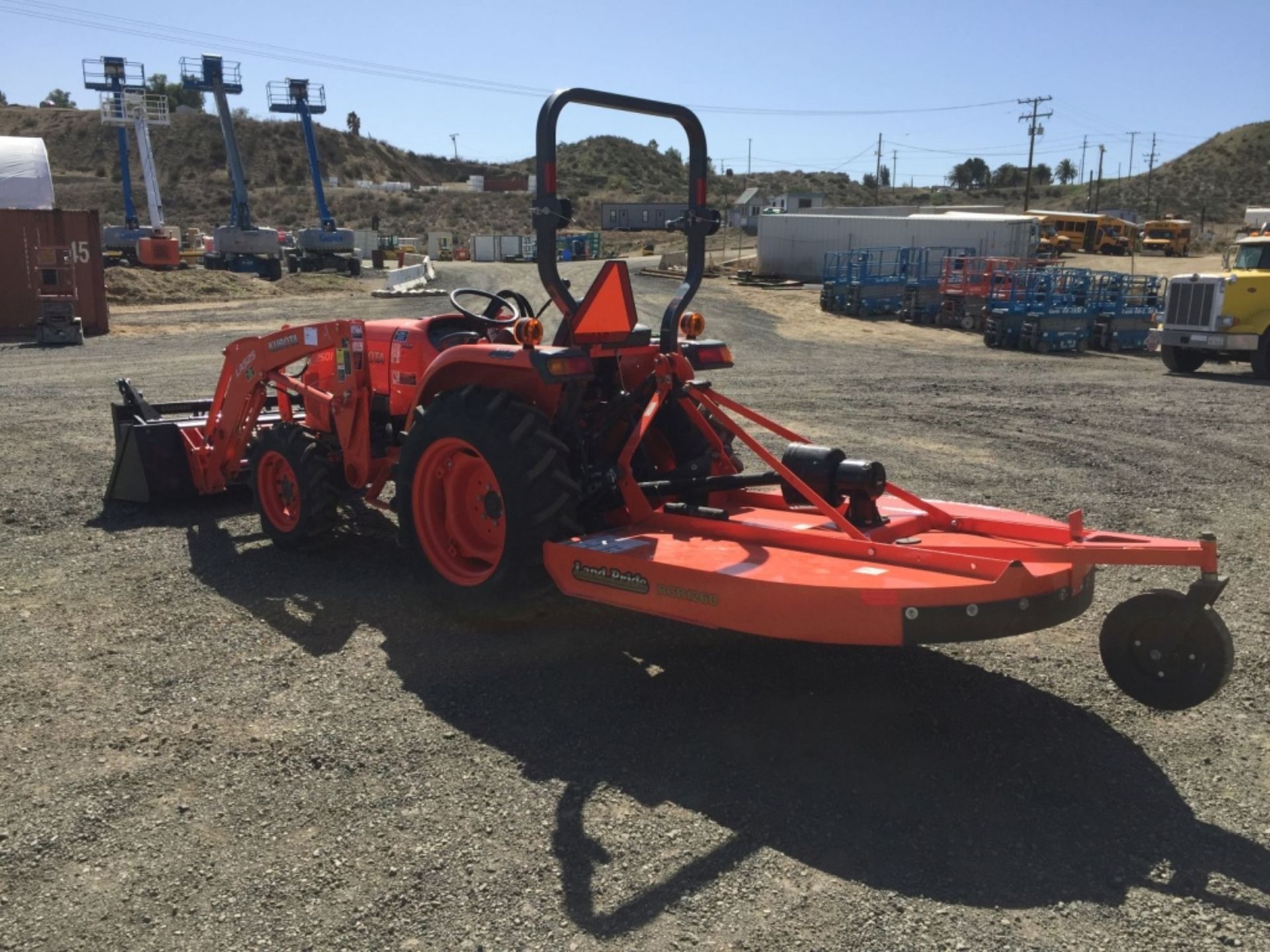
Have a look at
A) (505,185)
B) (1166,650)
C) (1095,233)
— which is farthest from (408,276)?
(505,185)

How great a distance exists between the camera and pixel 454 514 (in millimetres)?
5406

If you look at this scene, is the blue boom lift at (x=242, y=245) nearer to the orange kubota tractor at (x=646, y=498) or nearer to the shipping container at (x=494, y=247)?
the shipping container at (x=494, y=247)

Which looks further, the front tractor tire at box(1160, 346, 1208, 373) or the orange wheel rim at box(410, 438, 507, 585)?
the front tractor tire at box(1160, 346, 1208, 373)

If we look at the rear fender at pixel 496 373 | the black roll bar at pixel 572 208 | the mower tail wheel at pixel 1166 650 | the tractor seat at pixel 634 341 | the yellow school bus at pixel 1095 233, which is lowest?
→ the mower tail wheel at pixel 1166 650

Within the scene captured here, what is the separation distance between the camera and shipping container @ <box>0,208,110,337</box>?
20.3m

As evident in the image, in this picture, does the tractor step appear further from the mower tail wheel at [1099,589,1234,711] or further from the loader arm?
the loader arm

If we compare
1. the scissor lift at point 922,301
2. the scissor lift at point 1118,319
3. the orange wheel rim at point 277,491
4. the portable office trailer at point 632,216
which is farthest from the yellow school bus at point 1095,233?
the orange wheel rim at point 277,491

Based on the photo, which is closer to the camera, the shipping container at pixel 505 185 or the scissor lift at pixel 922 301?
the scissor lift at pixel 922 301

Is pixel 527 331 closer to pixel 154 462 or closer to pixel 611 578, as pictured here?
pixel 611 578

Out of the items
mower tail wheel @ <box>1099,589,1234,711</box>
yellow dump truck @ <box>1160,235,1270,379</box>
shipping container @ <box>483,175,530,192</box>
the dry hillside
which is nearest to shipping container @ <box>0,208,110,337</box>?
yellow dump truck @ <box>1160,235,1270,379</box>

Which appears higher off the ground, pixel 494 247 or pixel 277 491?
pixel 494 247

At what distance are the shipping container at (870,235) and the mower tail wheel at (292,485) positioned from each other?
3111 centimetres

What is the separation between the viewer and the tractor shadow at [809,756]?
3217mm

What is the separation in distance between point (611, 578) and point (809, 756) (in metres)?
1.09
